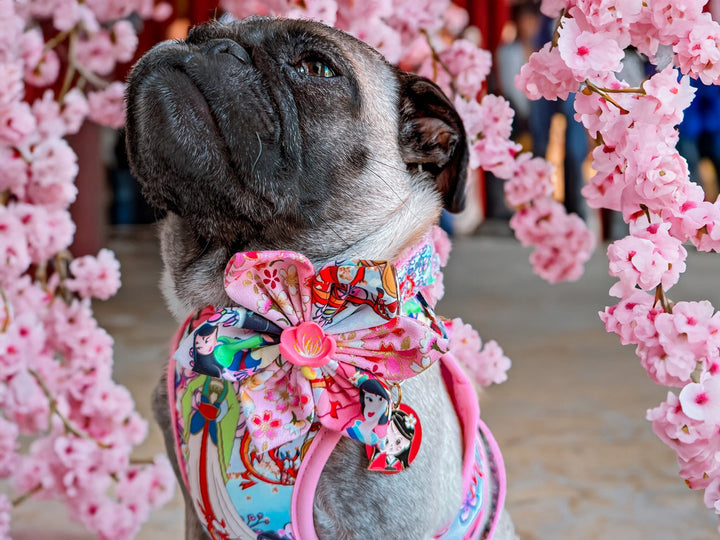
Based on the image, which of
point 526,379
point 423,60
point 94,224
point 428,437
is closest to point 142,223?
point 94,224

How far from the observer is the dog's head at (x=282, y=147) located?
1044 mm

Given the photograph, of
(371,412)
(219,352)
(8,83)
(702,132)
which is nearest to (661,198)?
(371,412)

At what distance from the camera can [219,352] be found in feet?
3.30

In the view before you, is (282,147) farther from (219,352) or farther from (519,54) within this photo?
(519,54)

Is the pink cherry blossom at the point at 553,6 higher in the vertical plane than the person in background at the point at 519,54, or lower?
higher

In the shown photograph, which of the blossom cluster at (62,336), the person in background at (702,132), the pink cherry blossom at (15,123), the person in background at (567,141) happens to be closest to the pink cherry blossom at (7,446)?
the blossom cluster at (62,336)

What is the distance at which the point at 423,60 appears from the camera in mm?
1724

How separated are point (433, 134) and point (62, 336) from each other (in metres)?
0.97

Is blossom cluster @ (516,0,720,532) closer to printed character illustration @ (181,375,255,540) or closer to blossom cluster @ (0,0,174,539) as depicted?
printed character illustration @ (181,375,255,540)

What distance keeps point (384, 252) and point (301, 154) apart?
184mm

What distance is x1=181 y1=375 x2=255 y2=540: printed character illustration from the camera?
1.09 meters

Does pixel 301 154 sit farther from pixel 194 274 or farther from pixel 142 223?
pixel 142 223

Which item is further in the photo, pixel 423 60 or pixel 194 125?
pixel 423 60

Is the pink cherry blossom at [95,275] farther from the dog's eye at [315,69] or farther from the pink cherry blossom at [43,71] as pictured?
the dog's eye at [315,69]
